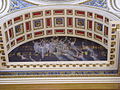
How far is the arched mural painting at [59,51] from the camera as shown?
22.0 metres

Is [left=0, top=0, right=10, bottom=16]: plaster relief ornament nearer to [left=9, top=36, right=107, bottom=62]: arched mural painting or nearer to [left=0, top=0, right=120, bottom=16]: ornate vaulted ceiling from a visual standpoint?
[left=0, top=0, right=120, bottom=16]: ornate vaulted ceiling

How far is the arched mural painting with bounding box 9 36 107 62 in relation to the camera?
72.2 ft

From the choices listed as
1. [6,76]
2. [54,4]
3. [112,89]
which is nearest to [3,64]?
[6,76]

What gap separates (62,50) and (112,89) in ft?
15.1

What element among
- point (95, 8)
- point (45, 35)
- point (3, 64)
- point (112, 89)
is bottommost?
point (112, 89)

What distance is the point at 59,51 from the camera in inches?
890

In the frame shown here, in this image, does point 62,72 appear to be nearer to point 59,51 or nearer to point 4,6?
point 59,51

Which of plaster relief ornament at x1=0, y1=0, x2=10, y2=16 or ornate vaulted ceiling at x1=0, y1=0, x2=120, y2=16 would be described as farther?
ornate vaulted ceiling at x1=0, y1=0, x2=120, y2=16

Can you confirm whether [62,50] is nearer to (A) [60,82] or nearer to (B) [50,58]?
(B) [50,58]

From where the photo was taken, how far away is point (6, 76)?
2070 centimetres

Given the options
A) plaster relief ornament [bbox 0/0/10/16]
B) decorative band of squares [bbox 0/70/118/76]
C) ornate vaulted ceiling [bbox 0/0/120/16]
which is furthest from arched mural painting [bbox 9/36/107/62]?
plaster relief ornament [bbox 0/0/10/16]

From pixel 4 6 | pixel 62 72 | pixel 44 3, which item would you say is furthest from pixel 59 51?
pixel 4 6

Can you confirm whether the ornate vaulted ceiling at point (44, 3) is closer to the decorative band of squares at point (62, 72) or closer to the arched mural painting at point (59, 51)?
the arched mural painting at point (59, 51)

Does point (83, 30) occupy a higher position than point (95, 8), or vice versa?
point (95, 8)
